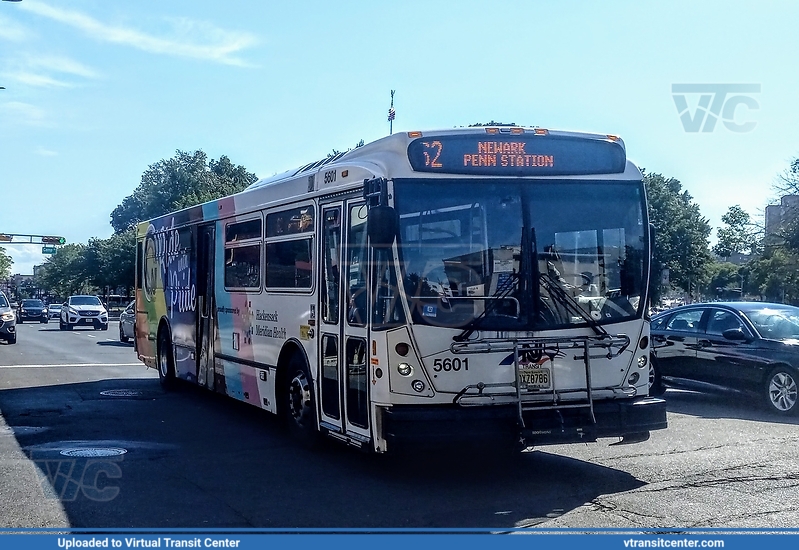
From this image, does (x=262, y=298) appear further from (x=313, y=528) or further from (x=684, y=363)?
(x=684, y=363)

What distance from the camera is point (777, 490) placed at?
766cm

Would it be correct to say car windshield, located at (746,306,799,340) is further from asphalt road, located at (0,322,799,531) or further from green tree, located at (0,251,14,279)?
green tree, located at (0,251,14,279)

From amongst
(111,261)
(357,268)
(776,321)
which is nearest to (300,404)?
(357,268)

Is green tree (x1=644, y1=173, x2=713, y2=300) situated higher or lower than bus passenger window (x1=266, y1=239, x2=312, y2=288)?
higher

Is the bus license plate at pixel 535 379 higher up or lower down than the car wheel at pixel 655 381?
higher up

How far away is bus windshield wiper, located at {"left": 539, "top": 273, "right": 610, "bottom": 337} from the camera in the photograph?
7967 mm

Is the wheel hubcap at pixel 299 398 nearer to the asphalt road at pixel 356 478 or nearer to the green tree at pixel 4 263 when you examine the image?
the asphalt road at pixel 356 478

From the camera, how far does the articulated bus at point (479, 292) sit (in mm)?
7629

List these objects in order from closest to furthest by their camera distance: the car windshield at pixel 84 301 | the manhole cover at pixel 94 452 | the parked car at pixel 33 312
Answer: the manhole cover at pixel 94 452
the car windshield at pixel 84 301
the parked car at pixel 33 312

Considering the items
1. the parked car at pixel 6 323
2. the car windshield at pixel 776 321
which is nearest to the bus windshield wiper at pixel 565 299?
the car windshield at pixel 776 321

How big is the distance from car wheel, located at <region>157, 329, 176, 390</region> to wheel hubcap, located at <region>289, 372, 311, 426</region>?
552 centimetres

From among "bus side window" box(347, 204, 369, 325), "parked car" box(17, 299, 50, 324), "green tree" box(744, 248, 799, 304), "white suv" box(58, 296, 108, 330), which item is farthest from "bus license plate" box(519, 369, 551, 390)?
"parked car" box(17, 299, 50, 324)

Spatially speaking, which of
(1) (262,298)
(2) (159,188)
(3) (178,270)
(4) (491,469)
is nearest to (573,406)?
(4) (491,469)
